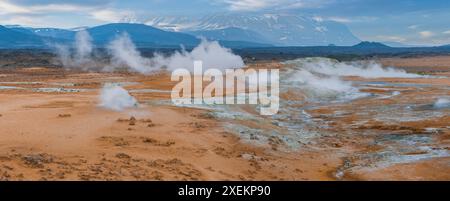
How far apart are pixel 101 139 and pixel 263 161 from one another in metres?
6.38

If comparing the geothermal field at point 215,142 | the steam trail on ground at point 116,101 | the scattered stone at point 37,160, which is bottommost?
the geothermal field at point 215,142

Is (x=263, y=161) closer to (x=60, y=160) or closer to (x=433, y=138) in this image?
(x=60, y=160)

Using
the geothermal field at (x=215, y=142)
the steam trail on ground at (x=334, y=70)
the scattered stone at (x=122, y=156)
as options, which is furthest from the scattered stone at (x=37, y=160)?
the steam trail on ground at (x=334, y=70)

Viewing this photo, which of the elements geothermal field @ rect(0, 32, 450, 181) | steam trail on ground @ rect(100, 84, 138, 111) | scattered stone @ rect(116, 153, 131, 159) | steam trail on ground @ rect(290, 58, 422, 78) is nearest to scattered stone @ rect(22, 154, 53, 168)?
geothermal field @ rect(0, 32, 450, 181)

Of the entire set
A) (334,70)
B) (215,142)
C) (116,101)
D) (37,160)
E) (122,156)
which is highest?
(116,101)

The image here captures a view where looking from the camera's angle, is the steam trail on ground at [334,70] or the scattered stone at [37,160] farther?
the steam trail on ground at [334,70]

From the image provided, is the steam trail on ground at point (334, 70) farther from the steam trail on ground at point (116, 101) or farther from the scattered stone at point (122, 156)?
the scattered stone at point (122, 156)

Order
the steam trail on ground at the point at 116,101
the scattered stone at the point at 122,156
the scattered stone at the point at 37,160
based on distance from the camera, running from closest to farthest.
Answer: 1. the scattered stone at the point at 37,160
2. the scattered stone at the point at 122,156
3. the steam trail on ground at the point at 116,101

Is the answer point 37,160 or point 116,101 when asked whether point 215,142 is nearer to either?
point 37,160

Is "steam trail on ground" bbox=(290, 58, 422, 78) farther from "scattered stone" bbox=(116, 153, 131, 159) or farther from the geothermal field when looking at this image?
"scattered stone" bbox=(116, 153, 131, 159)

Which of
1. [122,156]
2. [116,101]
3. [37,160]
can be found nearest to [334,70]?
[116,101]

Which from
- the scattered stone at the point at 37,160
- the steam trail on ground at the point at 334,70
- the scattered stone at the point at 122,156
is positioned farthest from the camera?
the steam trail on ground at the point at 334,70

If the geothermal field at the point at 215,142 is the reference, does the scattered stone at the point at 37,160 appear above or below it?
above
